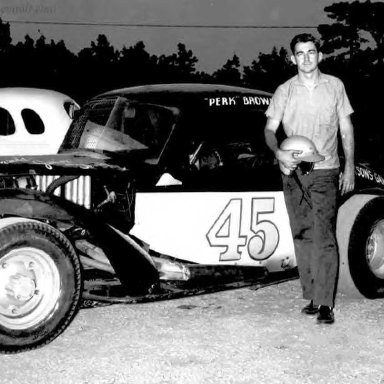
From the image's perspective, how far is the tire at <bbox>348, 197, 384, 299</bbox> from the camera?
5.39 meters

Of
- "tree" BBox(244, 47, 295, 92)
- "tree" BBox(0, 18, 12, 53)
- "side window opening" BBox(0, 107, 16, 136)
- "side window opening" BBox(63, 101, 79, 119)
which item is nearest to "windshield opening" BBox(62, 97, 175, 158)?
"side window opening" BBox(0, 107, 16, 136)

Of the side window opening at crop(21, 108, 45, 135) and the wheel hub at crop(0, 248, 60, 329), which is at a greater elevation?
the side window opening at crop(21, 108, 45, 135)

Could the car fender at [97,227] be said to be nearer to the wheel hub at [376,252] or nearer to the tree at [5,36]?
the wheel hub at [376,252]

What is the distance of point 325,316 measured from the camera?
15.8ft

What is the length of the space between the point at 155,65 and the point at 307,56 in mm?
44090

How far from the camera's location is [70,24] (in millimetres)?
37656

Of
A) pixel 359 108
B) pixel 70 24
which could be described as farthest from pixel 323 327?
pixel 359 108

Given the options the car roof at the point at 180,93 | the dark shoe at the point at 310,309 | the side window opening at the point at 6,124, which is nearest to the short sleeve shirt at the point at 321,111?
the car roof at the point at 180,93

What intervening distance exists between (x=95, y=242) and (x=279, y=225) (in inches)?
56.9

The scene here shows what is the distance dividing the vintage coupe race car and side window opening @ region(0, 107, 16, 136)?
6.60 metres

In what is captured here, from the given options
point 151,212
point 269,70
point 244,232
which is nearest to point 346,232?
point 244,232

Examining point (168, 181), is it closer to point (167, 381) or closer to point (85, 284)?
point (85, 284)

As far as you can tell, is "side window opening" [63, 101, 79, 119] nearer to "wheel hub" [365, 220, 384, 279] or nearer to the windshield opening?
the windshield opening

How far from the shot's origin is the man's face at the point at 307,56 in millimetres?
4688
